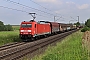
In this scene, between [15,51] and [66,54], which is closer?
[66,54]

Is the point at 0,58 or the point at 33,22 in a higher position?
the point at 33,22

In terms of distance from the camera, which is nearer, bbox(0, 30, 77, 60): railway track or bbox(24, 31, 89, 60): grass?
bbox(24, 31, 89, 60): grass

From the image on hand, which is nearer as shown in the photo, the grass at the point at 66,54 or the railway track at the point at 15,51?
the grass at the point at 66,54

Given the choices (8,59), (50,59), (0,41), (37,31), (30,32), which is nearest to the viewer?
(50,59)

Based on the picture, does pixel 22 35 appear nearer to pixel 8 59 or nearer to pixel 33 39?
pixel 33 39

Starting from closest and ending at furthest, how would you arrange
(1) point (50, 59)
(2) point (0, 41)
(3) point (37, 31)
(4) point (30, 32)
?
(1) point (50, 59) → (2) point (0, 41) → (4) point (30, 32) → (3) point (37, 31)

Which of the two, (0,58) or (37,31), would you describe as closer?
(0,58)

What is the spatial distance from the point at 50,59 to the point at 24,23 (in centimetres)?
1992

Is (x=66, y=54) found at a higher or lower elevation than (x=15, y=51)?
higher

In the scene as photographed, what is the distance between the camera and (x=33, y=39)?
31625 mm

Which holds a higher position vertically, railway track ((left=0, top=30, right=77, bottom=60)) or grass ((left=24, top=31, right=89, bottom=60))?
grass ((left=24, top=31, right=89, bottom=60))

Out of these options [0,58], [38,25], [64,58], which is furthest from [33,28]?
[64,58]

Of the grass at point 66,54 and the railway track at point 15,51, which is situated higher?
the grass at point 66,54

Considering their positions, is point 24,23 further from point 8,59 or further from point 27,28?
point 8,59
